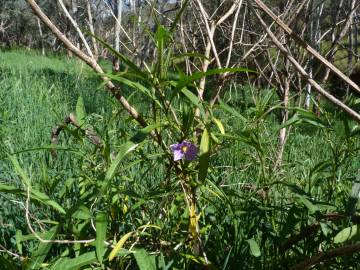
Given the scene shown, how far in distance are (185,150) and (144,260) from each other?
0.73 feet

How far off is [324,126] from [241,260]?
363 millimetres

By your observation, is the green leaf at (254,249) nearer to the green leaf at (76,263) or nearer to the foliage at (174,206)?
the foliage at (174,206)

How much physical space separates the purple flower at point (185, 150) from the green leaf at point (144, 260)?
21cm

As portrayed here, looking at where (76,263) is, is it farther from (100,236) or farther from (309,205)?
(309,205)

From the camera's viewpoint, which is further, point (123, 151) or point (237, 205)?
point (237, 205)

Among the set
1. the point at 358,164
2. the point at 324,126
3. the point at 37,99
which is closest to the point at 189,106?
the point at 324,126

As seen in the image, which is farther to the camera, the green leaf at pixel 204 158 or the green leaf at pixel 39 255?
the green leaf at pixel 39 255

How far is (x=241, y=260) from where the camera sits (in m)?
1.17

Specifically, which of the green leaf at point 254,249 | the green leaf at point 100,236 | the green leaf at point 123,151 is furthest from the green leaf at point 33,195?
the green leaf at point 254,249

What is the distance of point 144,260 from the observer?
0.97 metres

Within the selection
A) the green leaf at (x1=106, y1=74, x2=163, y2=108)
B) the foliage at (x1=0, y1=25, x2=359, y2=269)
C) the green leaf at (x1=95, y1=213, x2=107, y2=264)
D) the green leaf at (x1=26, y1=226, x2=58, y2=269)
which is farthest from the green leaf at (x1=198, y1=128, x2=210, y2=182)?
the green leaf at (x1=26, y1=226, x2=58, y2=269)

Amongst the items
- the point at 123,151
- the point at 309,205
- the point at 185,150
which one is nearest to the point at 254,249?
the point at 309,205

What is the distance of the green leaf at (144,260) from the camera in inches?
37.6

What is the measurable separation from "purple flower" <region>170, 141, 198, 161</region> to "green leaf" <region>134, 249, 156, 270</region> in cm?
21
